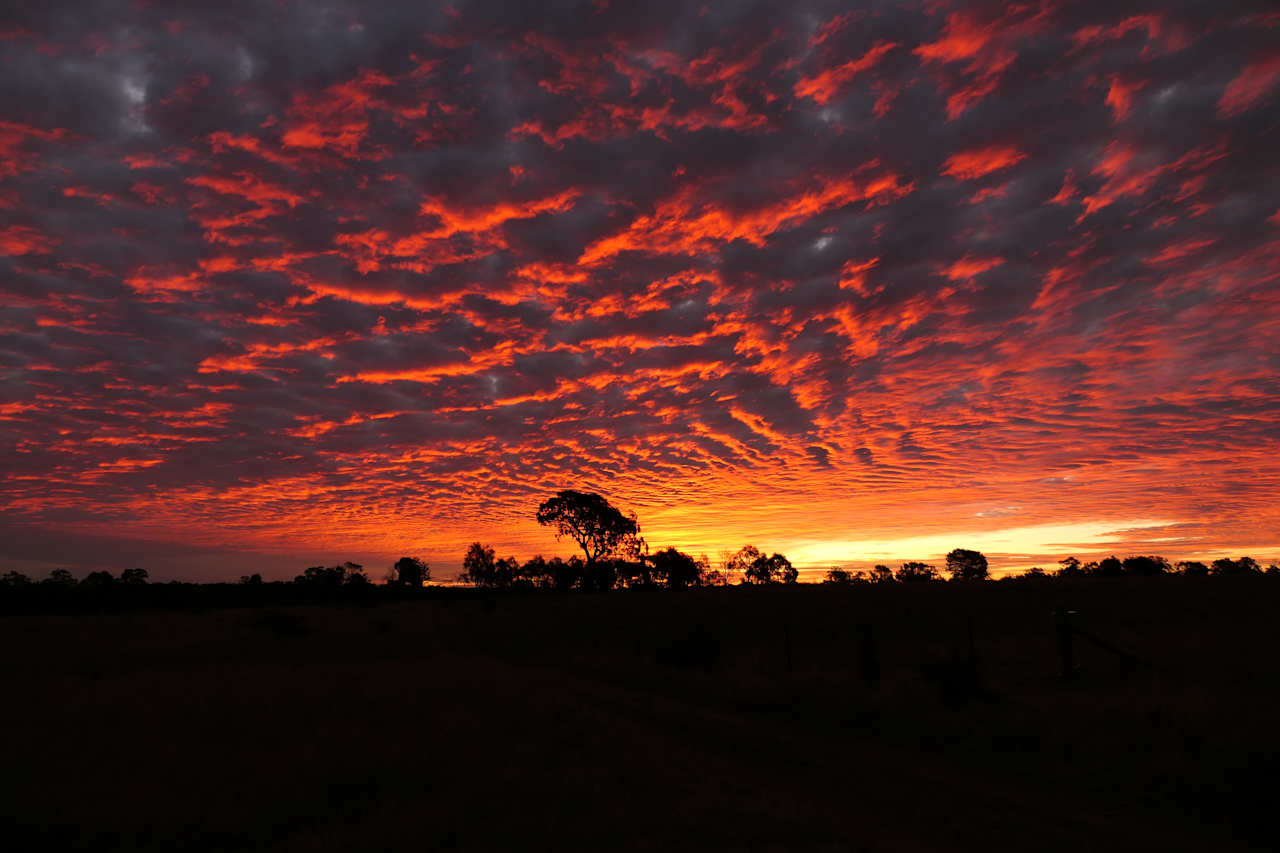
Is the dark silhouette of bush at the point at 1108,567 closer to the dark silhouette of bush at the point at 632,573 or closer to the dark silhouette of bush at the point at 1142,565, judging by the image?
the dark silhouette of bush at the point at 1142,565

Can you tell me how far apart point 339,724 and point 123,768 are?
4.28m

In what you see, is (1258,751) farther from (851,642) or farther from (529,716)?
(851,642)

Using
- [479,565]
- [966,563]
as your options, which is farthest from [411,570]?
[966,563]

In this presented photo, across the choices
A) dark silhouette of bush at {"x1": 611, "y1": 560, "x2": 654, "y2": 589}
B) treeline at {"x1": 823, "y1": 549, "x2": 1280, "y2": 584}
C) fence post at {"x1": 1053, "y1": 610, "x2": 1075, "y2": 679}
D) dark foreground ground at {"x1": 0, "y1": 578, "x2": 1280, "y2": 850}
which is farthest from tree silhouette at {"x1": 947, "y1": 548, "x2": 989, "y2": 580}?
fence post at {"x1": 1053, "y1": 610, "x2": 1075, "y2": 679}

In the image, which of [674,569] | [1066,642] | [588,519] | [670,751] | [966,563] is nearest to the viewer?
[670,751]

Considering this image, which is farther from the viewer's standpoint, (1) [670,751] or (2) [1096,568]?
(2) [1096,568]

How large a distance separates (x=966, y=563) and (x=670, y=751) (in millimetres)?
154365

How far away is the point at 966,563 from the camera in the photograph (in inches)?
5787

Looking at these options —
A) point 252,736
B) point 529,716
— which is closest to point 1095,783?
point 529,716

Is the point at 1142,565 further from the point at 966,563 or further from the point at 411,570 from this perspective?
the point at 411,570

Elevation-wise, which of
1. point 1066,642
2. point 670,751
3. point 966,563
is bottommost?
point 670,751

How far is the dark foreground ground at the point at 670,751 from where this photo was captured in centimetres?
917

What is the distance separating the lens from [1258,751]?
10523 mm

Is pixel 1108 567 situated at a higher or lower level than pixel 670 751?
higher
